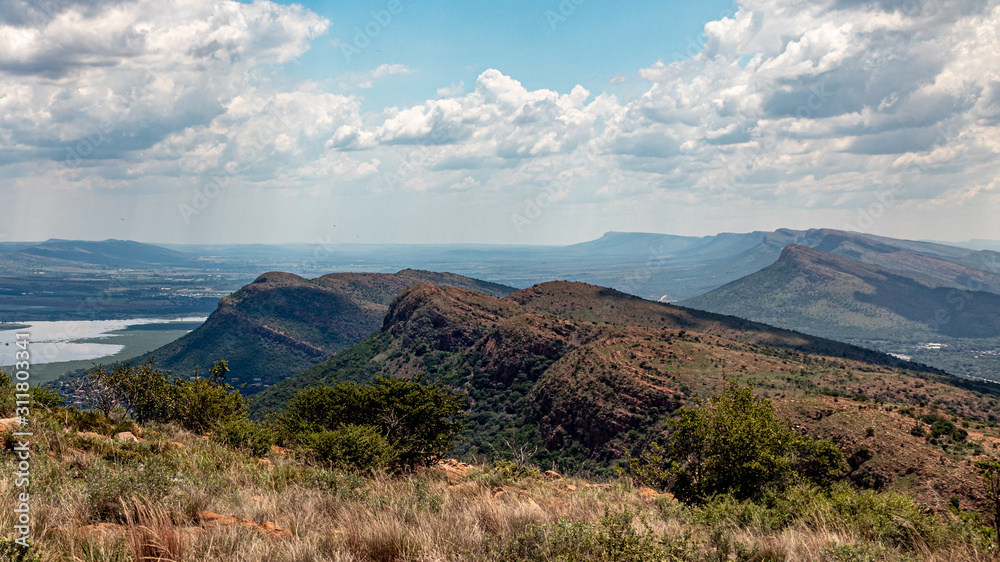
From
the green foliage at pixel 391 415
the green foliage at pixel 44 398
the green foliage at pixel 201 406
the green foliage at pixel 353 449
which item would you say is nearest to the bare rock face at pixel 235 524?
the green foliage at pixel 353 449

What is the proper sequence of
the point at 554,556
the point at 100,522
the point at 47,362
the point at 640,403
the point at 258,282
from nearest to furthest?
the point at 554,556, the point at 100,522, the point at 640,403, the point at 258,282, the point at 47,362

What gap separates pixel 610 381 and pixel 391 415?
37.4 m

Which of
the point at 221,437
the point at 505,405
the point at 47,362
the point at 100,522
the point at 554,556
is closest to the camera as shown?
the point at 554,556

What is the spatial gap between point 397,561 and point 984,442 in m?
37.1

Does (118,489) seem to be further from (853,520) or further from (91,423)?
(853,520)

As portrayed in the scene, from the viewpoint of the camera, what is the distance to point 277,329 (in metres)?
153

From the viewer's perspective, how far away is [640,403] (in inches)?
1849

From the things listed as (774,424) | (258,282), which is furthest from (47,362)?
(774,424)

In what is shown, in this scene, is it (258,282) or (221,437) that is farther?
(258,282)

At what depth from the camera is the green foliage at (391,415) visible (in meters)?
16.8

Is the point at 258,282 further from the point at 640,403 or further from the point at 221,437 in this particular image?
the point at 221,437

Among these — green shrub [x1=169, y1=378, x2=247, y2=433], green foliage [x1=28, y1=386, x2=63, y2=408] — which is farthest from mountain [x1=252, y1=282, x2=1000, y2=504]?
green foliage [x1=28, y1=386, x2=63, y2=408]

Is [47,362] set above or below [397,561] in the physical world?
below

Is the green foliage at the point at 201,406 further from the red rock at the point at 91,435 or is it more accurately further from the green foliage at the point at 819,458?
the green foliage at the point at 819,458
